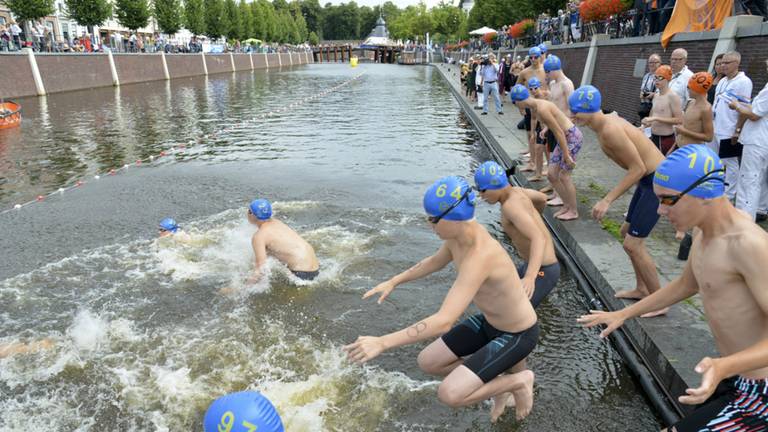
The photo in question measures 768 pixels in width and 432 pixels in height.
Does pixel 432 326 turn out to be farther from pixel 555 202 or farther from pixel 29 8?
pixel 29 8

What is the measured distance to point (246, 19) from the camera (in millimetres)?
77250

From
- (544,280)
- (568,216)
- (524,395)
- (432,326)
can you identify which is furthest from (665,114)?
(432,326)

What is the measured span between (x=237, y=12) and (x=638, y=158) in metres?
75.1

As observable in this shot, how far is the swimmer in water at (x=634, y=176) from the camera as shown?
4902 mm

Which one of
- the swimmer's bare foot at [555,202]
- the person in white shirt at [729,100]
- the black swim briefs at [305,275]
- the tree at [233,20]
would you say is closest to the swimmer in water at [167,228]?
the black swim briefs at [305,275]

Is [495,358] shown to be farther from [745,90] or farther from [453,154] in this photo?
[453,154]

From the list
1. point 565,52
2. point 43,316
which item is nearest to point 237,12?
point 565,52

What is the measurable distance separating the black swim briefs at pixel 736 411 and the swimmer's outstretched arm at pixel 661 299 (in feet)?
1.82

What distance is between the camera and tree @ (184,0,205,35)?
193 feet

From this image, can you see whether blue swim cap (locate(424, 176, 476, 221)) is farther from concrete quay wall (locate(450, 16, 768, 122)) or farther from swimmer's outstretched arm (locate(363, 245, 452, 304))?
concrete quay wall (locate(450, 16, 768, 122))

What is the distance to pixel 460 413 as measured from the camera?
4.21 m

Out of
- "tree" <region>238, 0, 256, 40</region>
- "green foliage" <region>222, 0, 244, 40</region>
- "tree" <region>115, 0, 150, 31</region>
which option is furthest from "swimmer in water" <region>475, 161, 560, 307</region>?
"tree" <region>238, 0, 256, 40</region>

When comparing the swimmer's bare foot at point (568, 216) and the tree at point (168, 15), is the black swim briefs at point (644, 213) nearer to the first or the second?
the swimmer's bare foot at point (568, 216)

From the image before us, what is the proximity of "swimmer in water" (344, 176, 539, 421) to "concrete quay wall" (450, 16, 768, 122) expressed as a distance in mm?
7931
